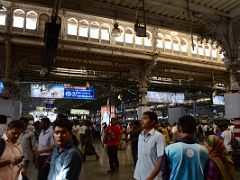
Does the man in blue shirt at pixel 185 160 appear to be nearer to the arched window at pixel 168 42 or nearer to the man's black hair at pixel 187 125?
the man's black hair at pixel 187 125

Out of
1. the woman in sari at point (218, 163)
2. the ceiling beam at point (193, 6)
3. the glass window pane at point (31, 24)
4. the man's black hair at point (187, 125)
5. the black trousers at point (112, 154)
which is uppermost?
the glass window pane at point (31, 24)

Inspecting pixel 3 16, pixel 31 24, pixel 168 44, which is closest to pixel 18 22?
pixel 31 24

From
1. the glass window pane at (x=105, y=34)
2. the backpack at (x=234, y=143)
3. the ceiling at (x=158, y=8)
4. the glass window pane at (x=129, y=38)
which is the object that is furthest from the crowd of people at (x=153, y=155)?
the glass window pane at (x=129, y=38)

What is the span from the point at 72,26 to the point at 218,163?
11.9m

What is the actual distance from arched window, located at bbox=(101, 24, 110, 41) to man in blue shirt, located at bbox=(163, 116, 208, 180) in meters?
12.3

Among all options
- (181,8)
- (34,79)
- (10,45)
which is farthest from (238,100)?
(34,79)

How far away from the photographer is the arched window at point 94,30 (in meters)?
14.2

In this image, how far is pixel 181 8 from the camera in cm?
660

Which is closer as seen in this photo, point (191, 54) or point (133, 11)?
point (133, 11)

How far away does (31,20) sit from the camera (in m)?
13.3

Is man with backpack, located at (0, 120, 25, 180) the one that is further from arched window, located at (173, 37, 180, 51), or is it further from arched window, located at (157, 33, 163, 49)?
arched window, located at (173, 37, 180, 51)

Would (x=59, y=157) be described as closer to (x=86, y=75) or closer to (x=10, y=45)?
(x=10, y=45)

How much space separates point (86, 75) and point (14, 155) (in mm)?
15127

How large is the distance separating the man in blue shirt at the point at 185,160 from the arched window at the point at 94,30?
12.1 metres
